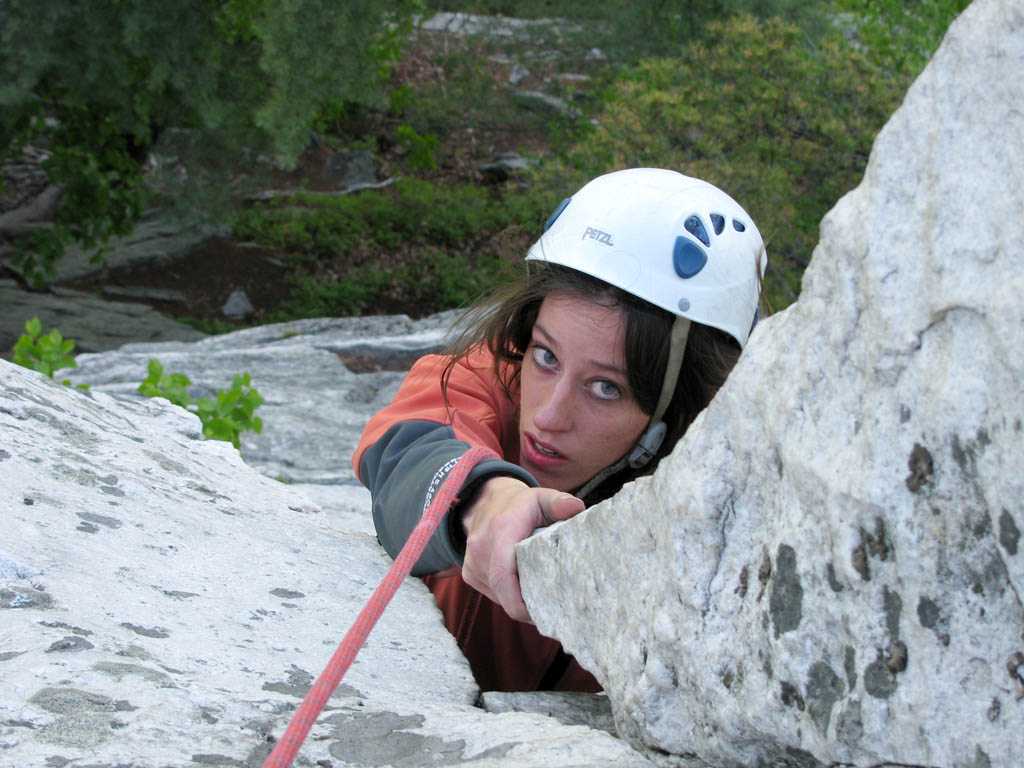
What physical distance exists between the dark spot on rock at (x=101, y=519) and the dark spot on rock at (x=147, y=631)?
358mm

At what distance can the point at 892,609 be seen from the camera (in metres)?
0.98

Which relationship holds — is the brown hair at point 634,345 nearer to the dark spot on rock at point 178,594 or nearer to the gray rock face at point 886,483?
the dark spot on rock at point 178,594

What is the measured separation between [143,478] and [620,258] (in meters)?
1.08

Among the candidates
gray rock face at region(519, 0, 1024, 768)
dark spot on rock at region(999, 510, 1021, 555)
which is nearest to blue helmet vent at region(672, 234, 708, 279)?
gray rock face at region(519, 0, 1024, 768)

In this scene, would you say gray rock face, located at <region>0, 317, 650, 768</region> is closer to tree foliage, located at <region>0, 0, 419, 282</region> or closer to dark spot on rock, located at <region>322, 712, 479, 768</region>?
dark spot on rock, located at <region>322, 712, 479, 768</region>

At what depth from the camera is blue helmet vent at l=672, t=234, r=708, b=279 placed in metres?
2.10

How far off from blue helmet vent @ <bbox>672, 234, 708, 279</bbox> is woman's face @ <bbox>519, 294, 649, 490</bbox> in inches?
6.4

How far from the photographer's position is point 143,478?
2.05 metres

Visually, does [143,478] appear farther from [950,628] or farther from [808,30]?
[808,30]

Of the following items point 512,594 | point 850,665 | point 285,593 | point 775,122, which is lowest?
point 285,593

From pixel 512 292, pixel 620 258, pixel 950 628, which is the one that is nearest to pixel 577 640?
pixel 950 628

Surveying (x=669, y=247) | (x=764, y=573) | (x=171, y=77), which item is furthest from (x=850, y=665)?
(x=171, y=77)

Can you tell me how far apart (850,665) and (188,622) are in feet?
3.24

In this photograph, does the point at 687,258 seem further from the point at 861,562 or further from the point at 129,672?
the point at 129,672
